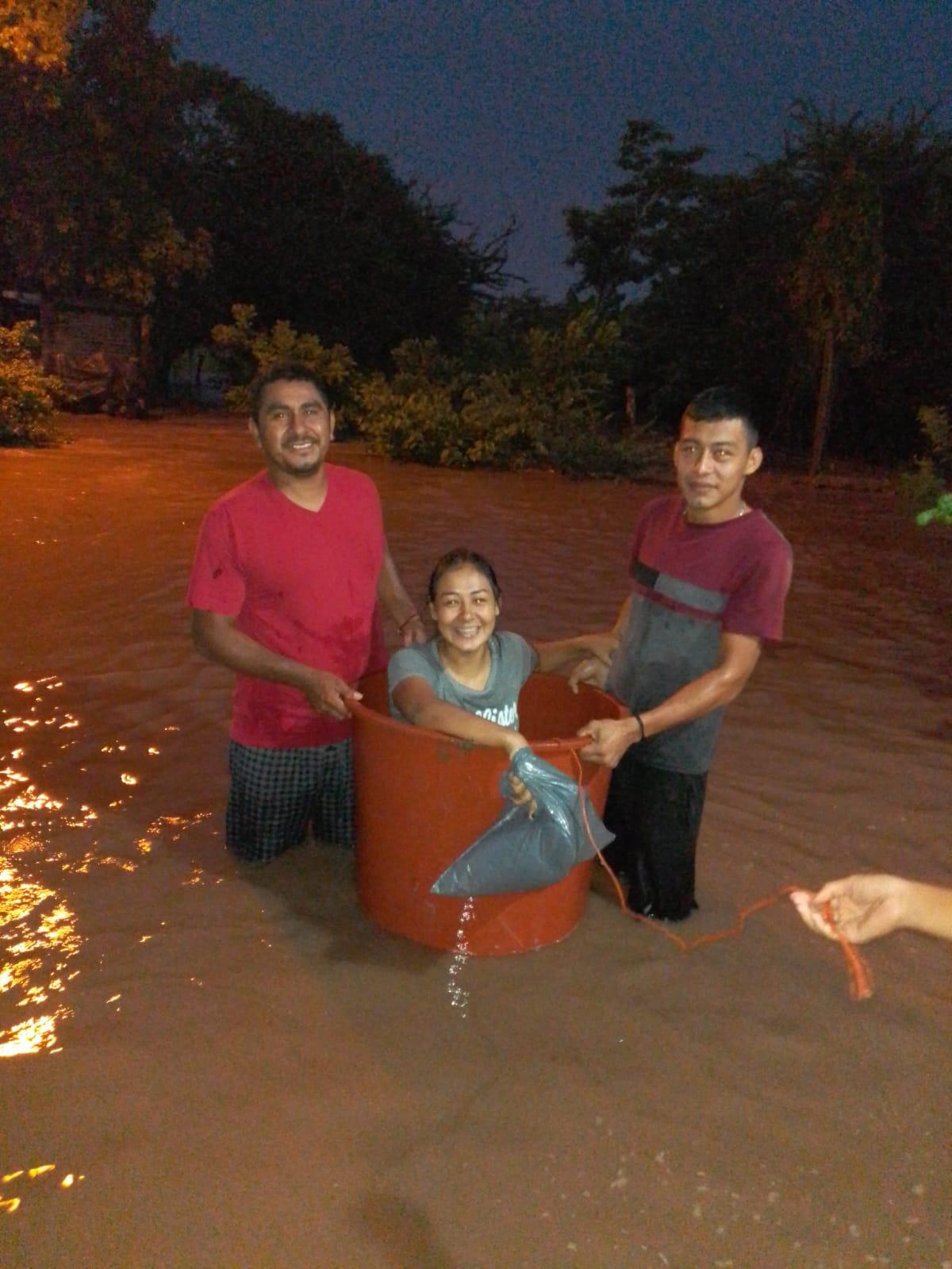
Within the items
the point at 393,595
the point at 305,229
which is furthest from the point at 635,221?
the point at 393,595

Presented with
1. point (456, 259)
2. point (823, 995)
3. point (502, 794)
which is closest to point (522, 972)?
point (502, 794)

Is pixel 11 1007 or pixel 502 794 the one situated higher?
pixel 502 794

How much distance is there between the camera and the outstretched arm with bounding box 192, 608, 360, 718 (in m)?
2.73

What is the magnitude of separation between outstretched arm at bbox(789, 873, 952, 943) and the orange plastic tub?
2.87 feet

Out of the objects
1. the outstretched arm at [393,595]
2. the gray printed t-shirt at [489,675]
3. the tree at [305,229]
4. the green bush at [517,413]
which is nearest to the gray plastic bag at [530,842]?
the gray printed t-shirt at [489,675]

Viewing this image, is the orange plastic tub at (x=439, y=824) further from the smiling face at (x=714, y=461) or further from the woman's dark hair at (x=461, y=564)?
the smiling face at (x=714, y=461)

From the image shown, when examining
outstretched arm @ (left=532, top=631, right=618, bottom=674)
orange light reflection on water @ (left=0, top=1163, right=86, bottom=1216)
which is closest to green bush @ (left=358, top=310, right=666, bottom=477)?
outstretched arm @ (left=532, top=631, right=618, bottom=674)

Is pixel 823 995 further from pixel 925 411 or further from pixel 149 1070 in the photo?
pixel 925 411

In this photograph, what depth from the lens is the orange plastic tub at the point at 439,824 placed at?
247 cm

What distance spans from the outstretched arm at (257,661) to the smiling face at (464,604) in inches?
12.5

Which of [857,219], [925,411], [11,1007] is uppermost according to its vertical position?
[857,219]

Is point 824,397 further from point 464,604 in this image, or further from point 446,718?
point 446,718

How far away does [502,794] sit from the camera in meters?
2.44

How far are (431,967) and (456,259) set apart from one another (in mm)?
24881
